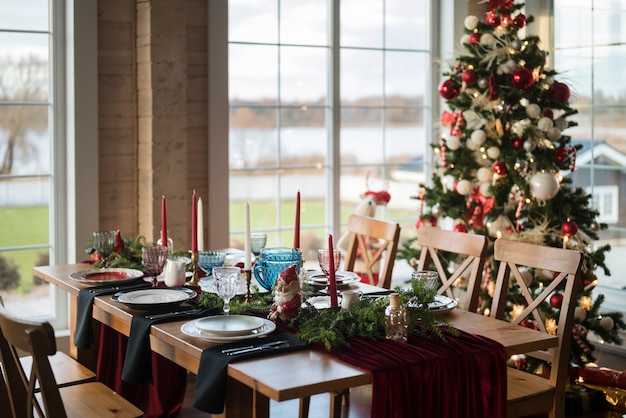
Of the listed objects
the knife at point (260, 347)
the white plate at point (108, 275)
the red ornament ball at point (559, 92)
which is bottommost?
the knife at point (260, 347)

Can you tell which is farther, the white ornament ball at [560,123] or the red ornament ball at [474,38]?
the red ornament ball at [474,38]

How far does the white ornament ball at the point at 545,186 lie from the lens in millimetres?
4293

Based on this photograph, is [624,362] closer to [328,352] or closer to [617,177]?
[617,177]

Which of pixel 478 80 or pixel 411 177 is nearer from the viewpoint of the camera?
pixel 478 80

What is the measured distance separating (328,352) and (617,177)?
10.7ft

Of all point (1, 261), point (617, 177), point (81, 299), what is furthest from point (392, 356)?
point (617, 177)

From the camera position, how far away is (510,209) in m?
4.59

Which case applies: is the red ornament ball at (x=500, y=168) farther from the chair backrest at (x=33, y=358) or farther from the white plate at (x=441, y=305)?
the chair backrest at (x=33, y=358)

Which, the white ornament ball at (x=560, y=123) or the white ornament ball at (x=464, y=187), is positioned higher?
the white ornament ball at (x=560, y=123)

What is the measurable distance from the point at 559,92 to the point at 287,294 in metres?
2.51

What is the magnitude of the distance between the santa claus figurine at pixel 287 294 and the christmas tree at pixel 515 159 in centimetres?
210

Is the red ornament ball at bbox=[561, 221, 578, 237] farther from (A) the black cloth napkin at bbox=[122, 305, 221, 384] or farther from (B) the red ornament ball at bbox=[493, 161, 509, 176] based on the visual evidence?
(A) the black cloth napkin at bbox=[122, 305, 221, 384]

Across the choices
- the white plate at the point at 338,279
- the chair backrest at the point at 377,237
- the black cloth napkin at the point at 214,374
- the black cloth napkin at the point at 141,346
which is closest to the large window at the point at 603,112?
the chair backrest at the point at 377,237

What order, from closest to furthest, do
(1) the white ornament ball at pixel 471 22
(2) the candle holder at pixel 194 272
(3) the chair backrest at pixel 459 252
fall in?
(2) the candle holder at pixel 194 272 < (3) the chair backrest at pixel 459 252 < (1) the white ornament ball at pixel 471 22
